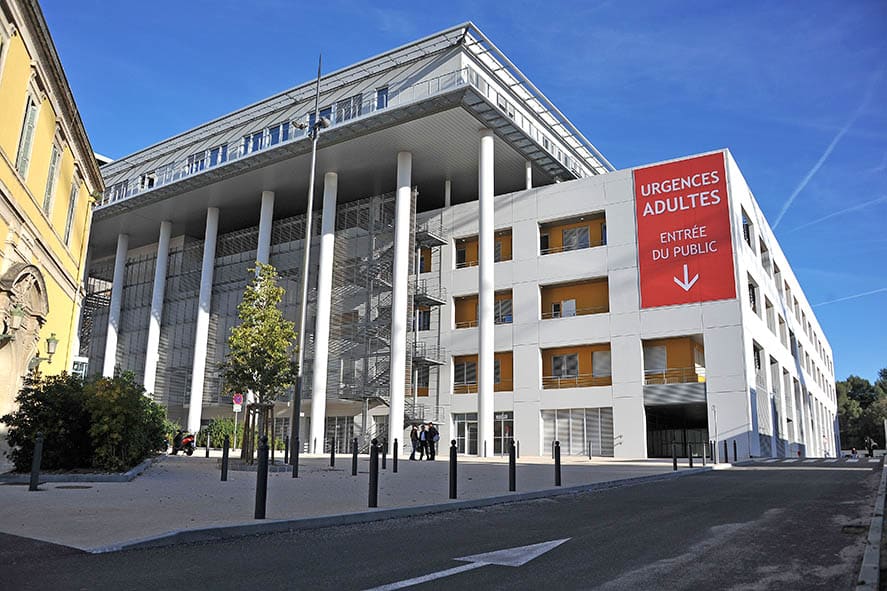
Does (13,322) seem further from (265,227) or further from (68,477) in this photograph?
(265,227)

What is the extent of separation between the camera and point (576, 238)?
39.3 m

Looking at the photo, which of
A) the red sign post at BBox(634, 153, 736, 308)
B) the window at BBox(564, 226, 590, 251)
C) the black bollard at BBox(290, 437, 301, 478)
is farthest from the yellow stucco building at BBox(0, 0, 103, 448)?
the red sign post at BBox(634, 153, 736, 308)

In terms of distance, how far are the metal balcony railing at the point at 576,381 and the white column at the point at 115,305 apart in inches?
1313

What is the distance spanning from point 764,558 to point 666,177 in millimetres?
32424

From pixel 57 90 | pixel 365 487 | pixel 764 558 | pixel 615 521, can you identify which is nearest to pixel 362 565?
pixel 764 558

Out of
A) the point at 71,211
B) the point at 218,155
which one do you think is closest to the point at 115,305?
the point at 218,155

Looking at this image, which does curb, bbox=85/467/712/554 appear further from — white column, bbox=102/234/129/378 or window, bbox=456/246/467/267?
white column, bbox=102/234/129/378

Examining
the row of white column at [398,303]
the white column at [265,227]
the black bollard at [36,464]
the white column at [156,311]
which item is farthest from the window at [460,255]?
the black bollard at [36,464]

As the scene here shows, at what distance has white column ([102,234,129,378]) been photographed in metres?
52.1

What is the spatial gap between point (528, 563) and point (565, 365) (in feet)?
108

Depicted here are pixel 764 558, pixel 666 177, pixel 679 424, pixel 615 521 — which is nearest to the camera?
pixel 764 558

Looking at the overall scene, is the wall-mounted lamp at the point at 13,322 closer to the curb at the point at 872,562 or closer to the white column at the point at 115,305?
the curb at the point at 872,562

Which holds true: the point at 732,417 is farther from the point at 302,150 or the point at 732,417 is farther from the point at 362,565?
the point at 362,565

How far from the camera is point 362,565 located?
577cm
